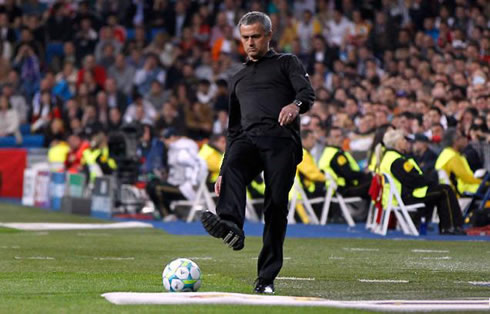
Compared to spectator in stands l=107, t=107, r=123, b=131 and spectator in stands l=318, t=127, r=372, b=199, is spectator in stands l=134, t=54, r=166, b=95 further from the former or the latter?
spectator in stands l=318, t=127, r=372, b=199

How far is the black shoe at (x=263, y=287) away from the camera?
9453 mm

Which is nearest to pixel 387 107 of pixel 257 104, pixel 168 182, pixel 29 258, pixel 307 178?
pixel 307 178

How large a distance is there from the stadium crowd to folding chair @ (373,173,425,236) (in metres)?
2.15

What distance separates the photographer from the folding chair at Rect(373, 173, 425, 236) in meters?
18.5

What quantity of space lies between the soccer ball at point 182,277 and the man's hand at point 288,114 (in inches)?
52.1

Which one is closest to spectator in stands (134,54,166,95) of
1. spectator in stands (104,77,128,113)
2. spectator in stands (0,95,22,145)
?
spectator in stands (104,77,128,113)

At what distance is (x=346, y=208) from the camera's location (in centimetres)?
2122

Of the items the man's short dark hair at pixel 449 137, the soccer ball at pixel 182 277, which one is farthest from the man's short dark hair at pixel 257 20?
the man's short dark hair at pixel 449 137

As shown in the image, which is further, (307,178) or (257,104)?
(307,178)

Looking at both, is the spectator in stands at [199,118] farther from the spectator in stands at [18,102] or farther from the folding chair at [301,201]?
the folding chair at [301,201]

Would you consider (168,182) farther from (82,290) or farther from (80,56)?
(82,290)

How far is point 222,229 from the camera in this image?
930cm

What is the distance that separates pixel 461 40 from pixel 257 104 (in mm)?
17280

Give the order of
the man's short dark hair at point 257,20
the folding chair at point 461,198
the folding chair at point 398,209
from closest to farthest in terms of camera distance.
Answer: the man's short dark hair at point 257,20 < the folding chair at point 398,209 < the folding chair at point 461,198
